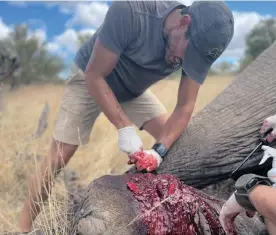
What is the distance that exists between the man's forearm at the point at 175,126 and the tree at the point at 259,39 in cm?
934

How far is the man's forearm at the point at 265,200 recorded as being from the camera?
1.83 meters

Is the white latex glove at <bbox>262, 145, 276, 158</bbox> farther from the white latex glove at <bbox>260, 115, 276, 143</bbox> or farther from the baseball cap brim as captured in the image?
the baseball cap brim

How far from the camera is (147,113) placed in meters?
3.82

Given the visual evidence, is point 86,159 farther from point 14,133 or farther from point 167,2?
point 167,2

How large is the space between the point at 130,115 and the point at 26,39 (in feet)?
33.4

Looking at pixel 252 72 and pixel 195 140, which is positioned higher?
pixel 252 72

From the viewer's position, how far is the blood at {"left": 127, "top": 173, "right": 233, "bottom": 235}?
2.18 meters

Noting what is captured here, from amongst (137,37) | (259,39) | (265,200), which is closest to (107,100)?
(137,37)

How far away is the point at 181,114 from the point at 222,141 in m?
0.36

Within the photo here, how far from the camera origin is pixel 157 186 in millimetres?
2324

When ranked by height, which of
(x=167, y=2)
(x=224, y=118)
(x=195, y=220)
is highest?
(x=167, y=2)

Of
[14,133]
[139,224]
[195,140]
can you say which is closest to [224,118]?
[195,140]

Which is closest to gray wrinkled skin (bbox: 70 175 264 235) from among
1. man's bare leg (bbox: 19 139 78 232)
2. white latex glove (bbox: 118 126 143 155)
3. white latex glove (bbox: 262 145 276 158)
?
white latex glove (bbox: 262 145 276 158)

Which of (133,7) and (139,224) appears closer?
(139,224)
